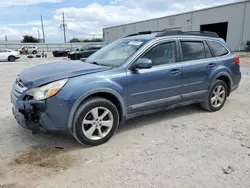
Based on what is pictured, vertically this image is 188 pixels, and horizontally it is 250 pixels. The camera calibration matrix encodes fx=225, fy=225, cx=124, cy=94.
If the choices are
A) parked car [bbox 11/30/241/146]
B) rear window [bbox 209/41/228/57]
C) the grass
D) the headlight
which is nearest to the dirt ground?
the grass

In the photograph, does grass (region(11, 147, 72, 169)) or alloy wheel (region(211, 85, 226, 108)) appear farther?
alloy wheel (region(211, 85, 226, 108))

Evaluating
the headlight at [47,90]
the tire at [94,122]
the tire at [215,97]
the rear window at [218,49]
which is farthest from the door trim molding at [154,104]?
the rear window at [218,49]

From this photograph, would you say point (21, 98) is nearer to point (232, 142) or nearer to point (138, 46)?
point (138, 46)

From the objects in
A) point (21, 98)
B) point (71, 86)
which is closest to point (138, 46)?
point (71, 86)

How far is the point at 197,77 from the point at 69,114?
8.65ft

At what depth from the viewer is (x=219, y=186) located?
2.50 meters

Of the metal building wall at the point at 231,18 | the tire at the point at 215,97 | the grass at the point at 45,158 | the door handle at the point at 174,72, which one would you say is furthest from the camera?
the metal building wall at the point at 231,18

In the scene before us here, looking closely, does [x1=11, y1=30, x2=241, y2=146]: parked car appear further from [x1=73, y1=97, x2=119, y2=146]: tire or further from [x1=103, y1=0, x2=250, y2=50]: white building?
[x1=103, y1=0, x2=250, y2=50]: white building

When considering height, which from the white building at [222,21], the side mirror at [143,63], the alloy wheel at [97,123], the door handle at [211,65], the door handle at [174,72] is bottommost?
the alloy wheel at [97,123]

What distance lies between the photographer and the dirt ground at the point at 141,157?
8.51ft

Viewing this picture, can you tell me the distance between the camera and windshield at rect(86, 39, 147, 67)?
380 cm

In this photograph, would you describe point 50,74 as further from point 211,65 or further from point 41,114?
point 211,65

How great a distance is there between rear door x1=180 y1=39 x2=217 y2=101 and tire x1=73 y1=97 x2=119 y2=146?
160cm

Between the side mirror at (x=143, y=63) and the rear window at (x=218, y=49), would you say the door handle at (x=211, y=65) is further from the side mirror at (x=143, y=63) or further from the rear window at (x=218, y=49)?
the side mirror at (x=143, y=63)
